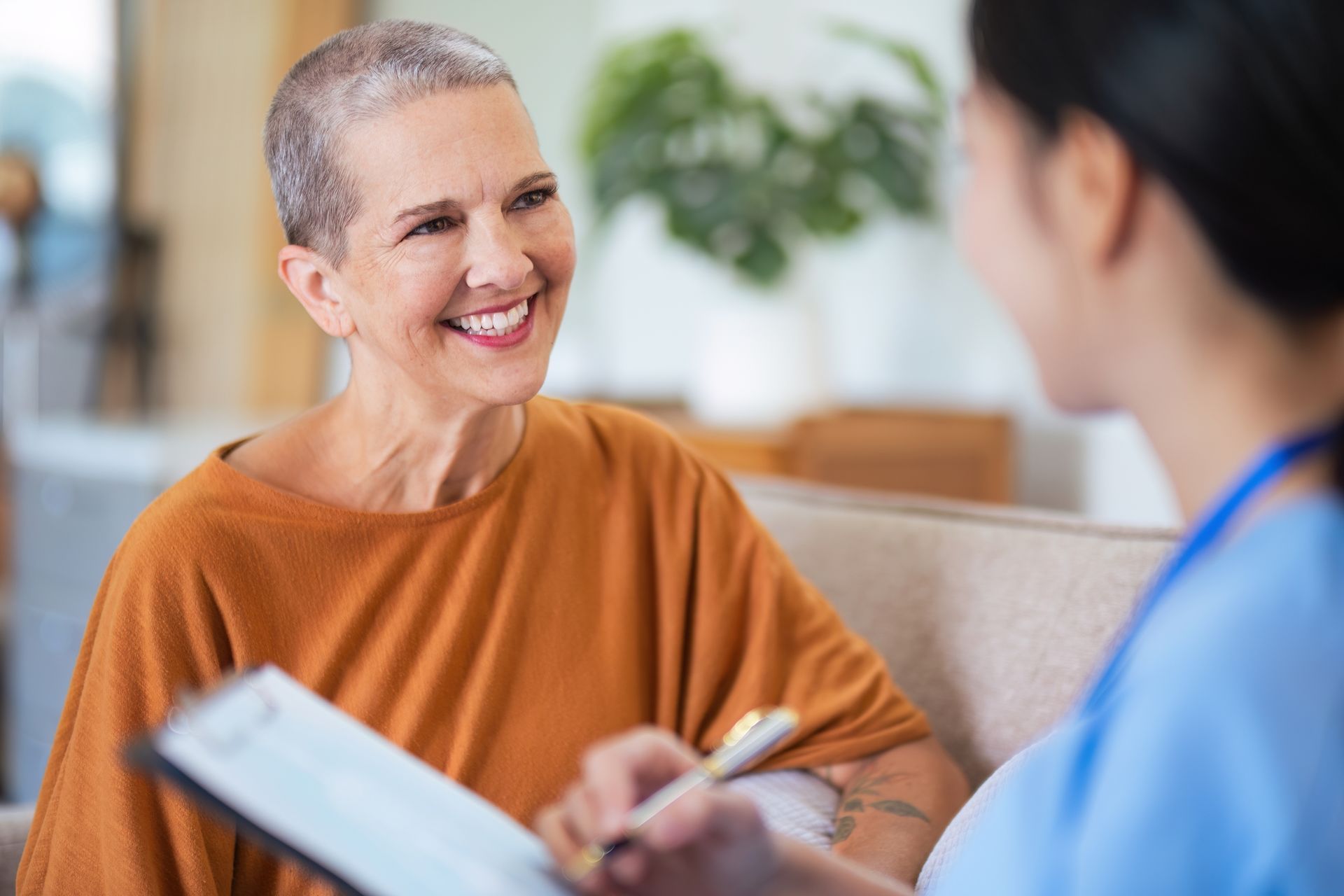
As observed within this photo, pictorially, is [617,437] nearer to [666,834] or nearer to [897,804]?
[897,804]

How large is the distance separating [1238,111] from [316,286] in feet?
2.86

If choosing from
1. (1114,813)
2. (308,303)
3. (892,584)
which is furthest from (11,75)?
(1114,813)

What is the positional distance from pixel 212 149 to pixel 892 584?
10.2 feet

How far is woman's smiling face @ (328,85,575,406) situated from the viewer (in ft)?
3.58

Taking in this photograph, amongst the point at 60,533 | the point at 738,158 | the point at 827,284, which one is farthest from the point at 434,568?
the point at 827,284

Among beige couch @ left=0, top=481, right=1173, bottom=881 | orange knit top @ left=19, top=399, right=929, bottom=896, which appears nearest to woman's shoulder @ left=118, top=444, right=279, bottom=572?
orange knit top @ left=19, top=399, right=929, bottom=896

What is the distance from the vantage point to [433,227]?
1123 millimetres

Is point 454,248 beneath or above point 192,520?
above

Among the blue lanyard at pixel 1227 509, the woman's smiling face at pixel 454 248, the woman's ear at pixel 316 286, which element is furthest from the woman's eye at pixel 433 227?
the blue lanyard at pixel 1227 509

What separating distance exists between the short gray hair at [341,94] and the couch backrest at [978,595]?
2.12 feet

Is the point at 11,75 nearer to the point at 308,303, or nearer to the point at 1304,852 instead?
the point at 308,303

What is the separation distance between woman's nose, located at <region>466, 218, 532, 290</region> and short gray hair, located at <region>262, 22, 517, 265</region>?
4.1 inches

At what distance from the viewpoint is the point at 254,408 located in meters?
3.80

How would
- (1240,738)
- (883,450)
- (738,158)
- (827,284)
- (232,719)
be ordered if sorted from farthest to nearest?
1. (827,284)
2. (738,158)
3. (883,450)
4. (232,719)
5. (1240,738)
